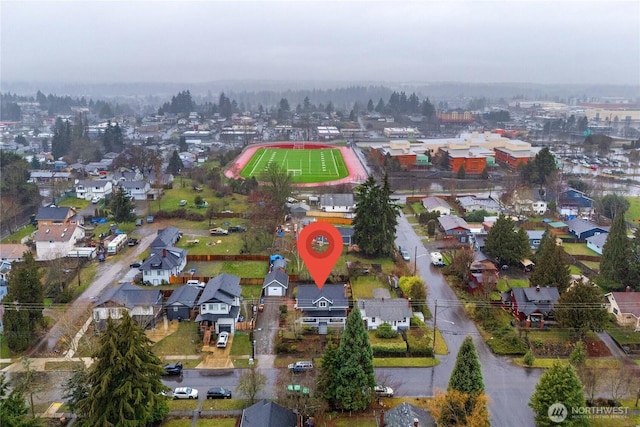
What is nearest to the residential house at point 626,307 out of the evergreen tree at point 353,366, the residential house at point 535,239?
the residential house at point 535,239

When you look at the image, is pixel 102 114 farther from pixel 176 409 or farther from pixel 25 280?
pixel 176 409

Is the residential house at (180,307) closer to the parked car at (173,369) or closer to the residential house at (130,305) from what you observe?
the residential house at (130,305)

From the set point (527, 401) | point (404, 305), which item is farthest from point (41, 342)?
point (527, 401)

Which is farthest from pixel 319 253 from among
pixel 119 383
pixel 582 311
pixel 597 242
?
pixel 597 242

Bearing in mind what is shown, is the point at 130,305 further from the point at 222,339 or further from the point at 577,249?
the point at 577,249

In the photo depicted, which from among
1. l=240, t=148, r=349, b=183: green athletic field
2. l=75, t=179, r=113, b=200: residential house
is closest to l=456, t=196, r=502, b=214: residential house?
l=240, t=148, r=349, b=183: green athletic field
